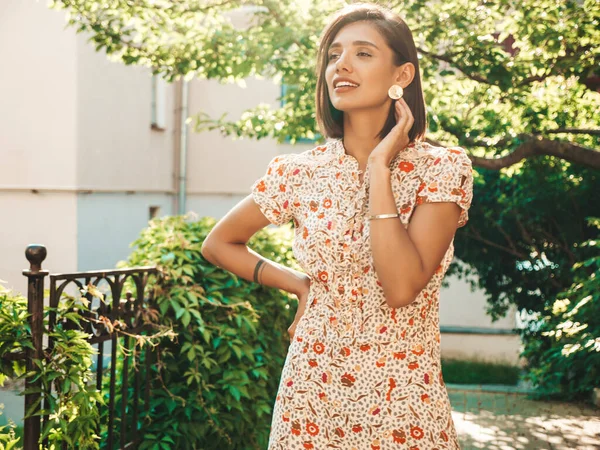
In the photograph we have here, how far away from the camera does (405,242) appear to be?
1967mm

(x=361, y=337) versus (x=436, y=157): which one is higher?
(x=436, y=157)

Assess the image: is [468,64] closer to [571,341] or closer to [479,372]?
[571,341]

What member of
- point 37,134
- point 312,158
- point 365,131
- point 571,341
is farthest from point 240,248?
point 37,134

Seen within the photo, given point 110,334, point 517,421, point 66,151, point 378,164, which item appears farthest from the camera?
point 66,151

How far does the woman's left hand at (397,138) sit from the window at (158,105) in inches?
510

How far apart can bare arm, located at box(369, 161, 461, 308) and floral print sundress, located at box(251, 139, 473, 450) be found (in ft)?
0.18

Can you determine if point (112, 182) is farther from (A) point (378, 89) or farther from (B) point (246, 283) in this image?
(A) point (378, 89)

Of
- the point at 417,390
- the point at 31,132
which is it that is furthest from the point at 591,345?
the point at 31,132

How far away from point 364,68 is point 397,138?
221 mm

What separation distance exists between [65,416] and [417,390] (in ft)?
5.62

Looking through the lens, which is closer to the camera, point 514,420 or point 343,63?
point 343,63

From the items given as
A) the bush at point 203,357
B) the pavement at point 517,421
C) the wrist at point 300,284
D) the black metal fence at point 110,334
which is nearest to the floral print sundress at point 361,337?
the wrist at point 300,284

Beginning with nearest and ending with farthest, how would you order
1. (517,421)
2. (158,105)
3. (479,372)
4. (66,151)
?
(517,421)
(479,372)
(66,151)
(158,105)

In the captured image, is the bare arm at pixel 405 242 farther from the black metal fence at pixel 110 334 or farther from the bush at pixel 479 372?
the bush at pixel 479 372
